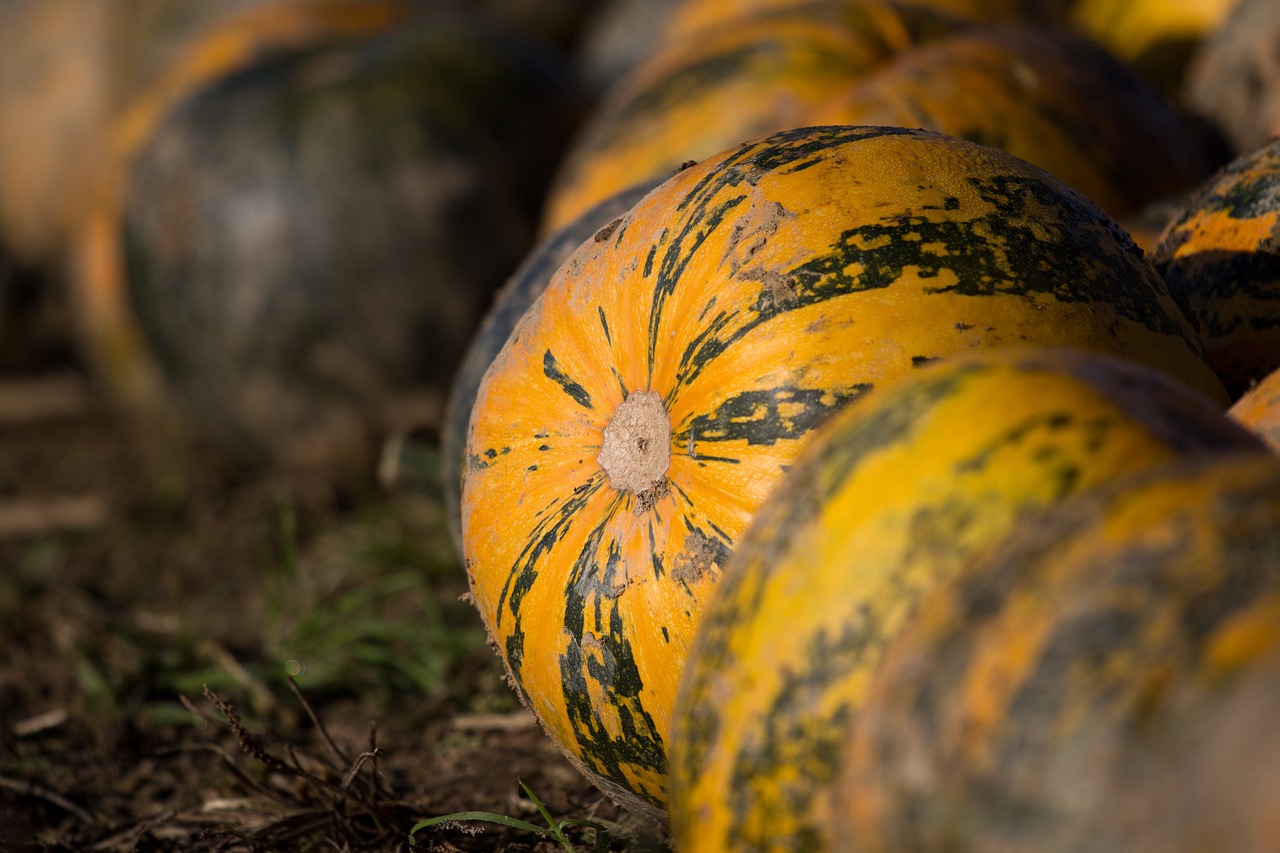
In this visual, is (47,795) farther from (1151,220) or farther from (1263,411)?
(1151,220)

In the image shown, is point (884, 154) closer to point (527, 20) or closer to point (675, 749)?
point (675, 749)

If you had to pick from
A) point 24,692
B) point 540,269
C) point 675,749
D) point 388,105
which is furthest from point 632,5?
point 675,749

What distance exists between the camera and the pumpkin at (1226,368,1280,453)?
1603 millimetres

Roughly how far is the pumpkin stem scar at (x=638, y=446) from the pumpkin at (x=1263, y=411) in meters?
0.80

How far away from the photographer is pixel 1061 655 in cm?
112

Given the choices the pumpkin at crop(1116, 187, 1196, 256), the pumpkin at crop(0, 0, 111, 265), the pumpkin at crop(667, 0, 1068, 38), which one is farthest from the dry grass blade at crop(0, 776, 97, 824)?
the pumpkin at crop(0, 0, 111, 265)

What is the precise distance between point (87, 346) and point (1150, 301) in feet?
19.2

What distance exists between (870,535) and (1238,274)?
1.20 m

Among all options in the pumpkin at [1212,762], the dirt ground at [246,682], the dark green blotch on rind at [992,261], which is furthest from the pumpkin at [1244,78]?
the pumpkin at [1212,762]

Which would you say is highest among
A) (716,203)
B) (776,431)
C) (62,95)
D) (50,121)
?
(62,95)

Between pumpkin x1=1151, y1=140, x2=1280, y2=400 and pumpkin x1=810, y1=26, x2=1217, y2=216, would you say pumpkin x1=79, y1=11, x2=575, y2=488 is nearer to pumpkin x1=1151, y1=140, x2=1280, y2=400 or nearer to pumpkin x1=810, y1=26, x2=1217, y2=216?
pumpkin x1=810, y1=26, x2=1217, y2=216

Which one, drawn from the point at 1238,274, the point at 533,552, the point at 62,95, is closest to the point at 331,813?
the point at 533,552

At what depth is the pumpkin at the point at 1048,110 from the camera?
2.90 m

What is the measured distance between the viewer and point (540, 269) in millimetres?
2568
